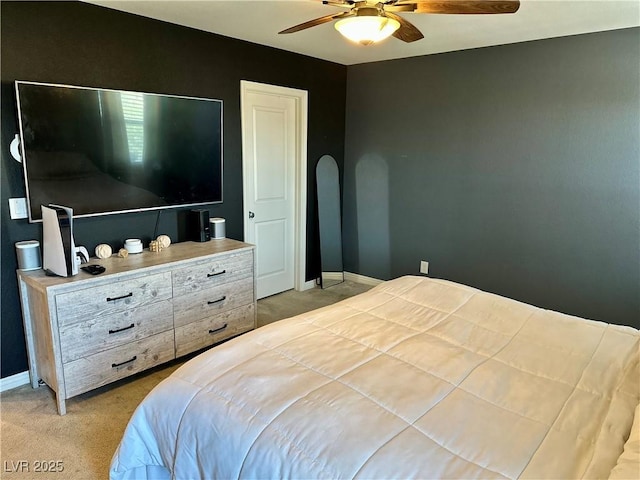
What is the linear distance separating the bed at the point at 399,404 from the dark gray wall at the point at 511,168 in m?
1.63

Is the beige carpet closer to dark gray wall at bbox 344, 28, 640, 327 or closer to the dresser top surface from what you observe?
the dresser top surface

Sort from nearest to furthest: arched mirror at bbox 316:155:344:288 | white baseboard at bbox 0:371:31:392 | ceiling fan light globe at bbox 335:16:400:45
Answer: ceiling fan light globe at bbox 335:16:400:45 < white baseboard at bbox 0:371:31:392 < arched mirror at bbox 316:155:344:288

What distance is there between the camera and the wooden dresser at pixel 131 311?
2.35 metres

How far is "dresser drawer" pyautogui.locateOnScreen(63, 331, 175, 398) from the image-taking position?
2.41 metres

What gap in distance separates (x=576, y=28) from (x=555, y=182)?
1123 mm

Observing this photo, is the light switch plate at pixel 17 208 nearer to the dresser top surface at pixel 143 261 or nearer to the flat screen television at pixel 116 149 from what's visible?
the flat screen television at pixel 116 149

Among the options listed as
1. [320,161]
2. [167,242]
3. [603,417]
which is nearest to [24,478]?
[167,242]

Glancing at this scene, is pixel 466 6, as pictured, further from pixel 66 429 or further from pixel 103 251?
pixel 66 429

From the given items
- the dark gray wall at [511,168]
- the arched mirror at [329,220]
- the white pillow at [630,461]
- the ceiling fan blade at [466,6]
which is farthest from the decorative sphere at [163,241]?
the white pillow at [630,461]

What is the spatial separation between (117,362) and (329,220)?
264cm

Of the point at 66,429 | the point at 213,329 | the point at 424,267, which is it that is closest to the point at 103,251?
the point at 213,329

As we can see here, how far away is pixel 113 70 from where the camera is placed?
9.37ft

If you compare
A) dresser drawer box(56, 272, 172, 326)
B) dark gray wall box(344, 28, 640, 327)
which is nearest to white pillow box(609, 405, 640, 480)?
dresser drawer box(56, 272, 172, 326)

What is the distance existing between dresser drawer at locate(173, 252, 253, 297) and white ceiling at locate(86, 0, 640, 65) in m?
1.65
